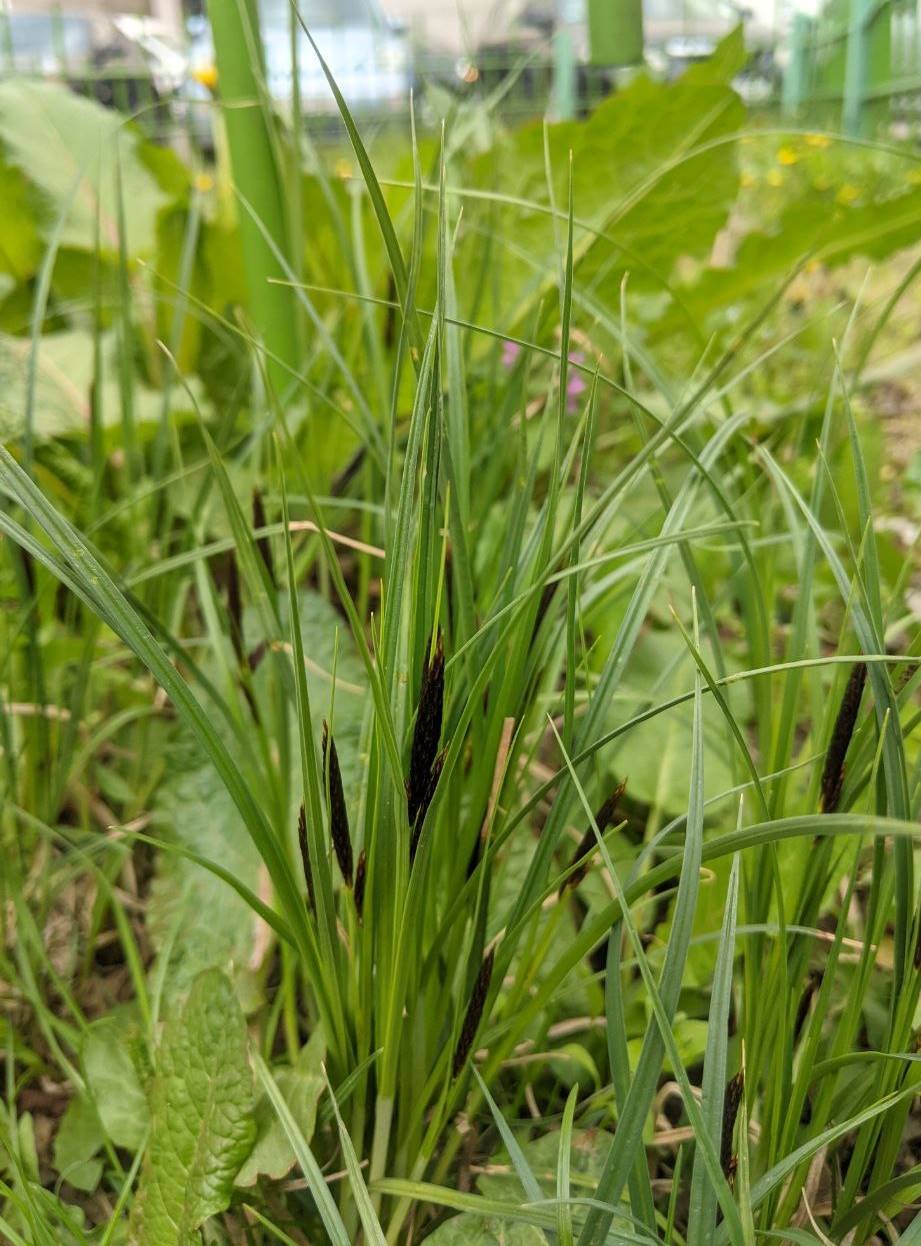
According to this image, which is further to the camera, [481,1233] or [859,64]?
[859,64]

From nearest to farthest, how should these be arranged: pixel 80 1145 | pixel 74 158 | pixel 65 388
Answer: pixel 80 1145 → pixel 65 388 → pixel 74 158

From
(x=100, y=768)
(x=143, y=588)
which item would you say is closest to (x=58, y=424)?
(x=143, y=588)

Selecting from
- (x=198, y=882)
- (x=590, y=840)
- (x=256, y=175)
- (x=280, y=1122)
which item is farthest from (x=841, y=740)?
(x=256, y=175)

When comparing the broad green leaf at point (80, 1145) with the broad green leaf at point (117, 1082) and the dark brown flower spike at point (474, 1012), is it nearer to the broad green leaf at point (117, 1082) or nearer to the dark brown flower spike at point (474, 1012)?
the broad green leaf at point (117, 1082)

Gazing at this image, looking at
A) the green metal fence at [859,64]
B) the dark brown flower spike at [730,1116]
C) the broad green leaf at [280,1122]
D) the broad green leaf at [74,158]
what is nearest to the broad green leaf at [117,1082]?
the broad green leaf at [280,1122]

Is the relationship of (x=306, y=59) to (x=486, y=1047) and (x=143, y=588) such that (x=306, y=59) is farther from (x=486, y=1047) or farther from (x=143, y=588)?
(x=486, y=1047)

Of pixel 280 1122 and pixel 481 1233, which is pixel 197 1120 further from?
pixel 481 1233

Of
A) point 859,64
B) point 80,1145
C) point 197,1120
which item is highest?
point 859,64
